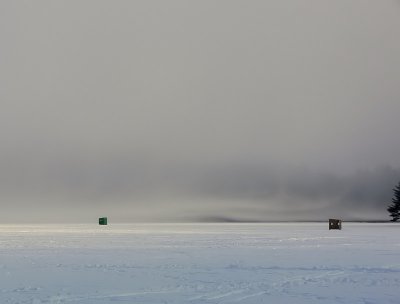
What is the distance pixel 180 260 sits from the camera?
24516mm

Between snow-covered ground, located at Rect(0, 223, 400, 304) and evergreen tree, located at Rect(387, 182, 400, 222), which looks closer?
snow-covered ground, located at Rect(0, 223, 400, 304)

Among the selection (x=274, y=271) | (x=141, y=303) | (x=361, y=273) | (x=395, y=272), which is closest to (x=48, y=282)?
(x=141, y=303)

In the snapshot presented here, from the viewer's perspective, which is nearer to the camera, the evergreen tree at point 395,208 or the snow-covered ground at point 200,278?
the snow-covered ground at point 200,278

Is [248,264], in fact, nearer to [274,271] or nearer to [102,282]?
[274,271]

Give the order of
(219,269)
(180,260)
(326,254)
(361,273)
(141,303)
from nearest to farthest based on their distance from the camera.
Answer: (141,303), (361,273), (219,269), (180,260), (326,254)

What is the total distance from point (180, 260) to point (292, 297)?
35.9ft

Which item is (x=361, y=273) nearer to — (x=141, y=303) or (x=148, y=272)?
(x=148, y=272)

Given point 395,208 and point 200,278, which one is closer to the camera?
point 200,278

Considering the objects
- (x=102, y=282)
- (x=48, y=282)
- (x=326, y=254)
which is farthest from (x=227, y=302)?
(x=326, y=254)

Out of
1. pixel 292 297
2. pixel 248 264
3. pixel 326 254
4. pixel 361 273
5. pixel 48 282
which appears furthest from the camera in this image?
pixel 326 254

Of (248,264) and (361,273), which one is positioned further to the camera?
(248,264)

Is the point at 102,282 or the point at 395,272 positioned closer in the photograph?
the point at 102,282

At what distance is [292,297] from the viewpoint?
46.0 feet

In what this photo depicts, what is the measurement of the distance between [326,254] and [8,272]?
14926mm
